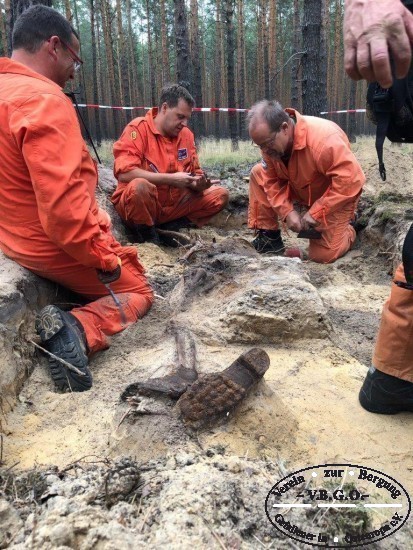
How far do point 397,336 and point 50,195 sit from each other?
176cm

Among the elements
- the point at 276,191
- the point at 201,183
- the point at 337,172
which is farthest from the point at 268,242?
the point at 337,172

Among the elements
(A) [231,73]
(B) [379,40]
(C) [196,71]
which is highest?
(C) [196,71]

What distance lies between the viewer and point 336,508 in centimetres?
125

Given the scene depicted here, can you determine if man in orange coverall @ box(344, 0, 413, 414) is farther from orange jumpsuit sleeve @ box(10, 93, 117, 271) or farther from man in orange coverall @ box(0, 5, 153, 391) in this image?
orange jumpsuit sleeve @ box(10, 93, 117, 271)

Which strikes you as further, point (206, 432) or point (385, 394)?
point (385, 394)

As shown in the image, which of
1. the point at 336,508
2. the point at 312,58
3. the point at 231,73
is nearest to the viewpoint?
the point at 336,508

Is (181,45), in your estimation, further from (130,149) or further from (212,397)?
(212,397)

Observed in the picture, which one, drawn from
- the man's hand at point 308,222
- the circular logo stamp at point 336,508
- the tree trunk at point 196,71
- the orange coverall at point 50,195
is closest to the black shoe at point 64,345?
the orange coverall at point 50,195

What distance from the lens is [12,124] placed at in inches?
92.7

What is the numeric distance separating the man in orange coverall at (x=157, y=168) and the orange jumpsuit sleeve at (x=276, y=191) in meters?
0.71

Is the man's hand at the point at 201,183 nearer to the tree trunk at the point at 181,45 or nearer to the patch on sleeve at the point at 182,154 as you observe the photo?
the patch on sleeve at the point at 182,154

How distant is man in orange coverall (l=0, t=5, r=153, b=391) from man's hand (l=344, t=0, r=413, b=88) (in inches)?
60.5

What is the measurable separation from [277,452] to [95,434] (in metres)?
0.71

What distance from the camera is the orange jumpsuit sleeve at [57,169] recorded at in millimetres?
2340
